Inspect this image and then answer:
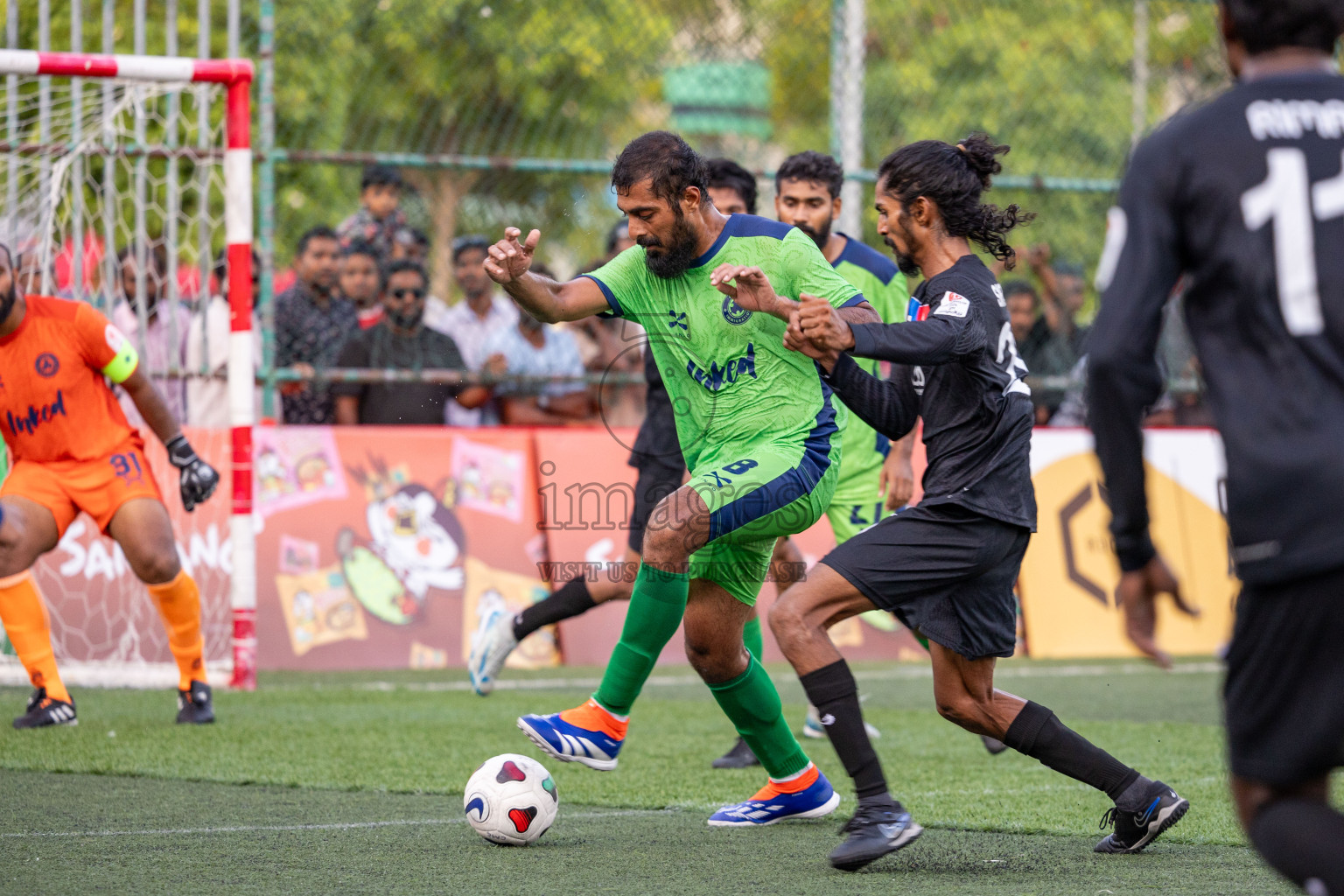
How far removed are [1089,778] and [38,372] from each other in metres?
5.01

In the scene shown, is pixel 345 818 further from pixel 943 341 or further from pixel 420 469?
pixel 420 469

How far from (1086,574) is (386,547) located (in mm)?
4679

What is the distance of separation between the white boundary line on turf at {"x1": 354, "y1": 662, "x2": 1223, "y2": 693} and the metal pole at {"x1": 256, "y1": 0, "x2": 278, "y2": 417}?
6.65ft

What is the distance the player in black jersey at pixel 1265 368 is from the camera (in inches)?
99.7

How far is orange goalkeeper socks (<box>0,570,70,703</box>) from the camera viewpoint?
7199mm

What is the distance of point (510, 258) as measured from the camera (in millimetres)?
4773

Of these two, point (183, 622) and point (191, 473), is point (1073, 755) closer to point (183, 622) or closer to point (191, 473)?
point (191, 473)

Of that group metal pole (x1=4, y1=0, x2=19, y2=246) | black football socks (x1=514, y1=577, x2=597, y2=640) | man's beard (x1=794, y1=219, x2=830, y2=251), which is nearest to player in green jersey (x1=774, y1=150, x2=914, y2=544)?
man's beard (x1=794, y1=219, x2=830, y2=251)

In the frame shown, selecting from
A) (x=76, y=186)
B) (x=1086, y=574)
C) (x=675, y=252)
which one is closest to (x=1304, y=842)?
(x=675, y=252)

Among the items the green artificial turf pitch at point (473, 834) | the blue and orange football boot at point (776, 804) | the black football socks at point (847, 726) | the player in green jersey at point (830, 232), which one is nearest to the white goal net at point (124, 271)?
the green artificial turf pitch at point (473, 834)

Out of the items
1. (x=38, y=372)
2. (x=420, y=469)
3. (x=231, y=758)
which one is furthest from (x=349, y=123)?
(x=231, y=758)

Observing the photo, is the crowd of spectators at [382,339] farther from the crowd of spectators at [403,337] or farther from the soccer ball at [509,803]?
the soccer ball at [509,803]

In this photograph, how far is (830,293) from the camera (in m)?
4.77

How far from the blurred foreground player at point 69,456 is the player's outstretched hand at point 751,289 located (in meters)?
3.62
